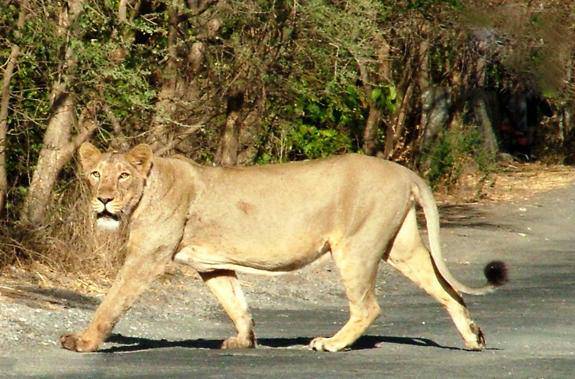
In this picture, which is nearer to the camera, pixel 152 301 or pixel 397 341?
pixel 397 341

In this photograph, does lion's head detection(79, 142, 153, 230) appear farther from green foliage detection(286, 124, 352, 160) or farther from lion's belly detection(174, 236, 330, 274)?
green foliage detection(286, 124, 352, 160)

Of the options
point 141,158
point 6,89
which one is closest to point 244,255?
point 141,158

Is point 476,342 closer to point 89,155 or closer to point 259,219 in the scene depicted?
point 259,219

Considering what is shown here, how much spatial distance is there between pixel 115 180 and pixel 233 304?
1.20 m

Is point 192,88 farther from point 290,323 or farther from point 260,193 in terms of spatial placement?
point 260,193

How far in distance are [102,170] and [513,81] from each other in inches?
845

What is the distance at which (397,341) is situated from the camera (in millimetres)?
10859

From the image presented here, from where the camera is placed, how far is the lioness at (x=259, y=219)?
32.9 feet

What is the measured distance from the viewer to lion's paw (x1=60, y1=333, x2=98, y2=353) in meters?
9.55

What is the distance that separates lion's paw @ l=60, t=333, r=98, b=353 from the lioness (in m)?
0.53

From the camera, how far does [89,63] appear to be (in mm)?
12758

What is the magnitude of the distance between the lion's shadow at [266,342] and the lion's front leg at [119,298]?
47cm

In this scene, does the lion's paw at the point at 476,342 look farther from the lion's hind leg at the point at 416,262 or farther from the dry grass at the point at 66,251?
the dry grass at the point at 66,251

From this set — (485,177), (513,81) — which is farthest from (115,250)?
(513,81)
